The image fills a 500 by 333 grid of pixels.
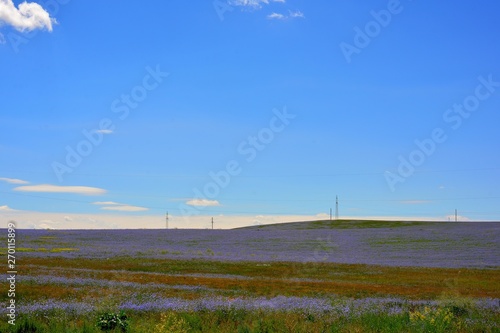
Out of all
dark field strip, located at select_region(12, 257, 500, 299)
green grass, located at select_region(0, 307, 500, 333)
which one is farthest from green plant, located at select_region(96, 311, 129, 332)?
dark field strip, located at select_region(12, 257, 500, 299)

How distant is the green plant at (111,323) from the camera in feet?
49.9

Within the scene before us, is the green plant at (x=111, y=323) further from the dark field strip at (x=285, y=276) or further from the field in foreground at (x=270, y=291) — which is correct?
the dark field strip at (x=285, y=276)

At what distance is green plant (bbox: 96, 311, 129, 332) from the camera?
15195 millimetres

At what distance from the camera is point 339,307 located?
826 inches

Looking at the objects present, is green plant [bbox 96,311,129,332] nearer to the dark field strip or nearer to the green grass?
the green grass

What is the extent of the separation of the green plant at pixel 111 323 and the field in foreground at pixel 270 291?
0.30 metres

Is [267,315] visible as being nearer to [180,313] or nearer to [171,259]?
[180,313]

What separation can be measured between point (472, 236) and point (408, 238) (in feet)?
35.5

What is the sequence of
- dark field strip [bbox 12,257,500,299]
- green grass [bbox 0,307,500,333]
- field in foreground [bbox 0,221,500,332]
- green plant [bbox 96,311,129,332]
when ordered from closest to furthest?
green grass [bbox 0,307,500,333] < green plant [bbox 96,311,129,332] < field in foreground [bbox 0,221,500,332] < dark field strip [bbox 12,257,500,299]

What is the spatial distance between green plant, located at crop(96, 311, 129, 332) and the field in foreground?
0.30m

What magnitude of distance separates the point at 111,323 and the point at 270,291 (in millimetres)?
16063

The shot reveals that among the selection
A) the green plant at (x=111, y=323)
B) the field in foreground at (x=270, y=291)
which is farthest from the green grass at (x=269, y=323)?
the green plant at (x=111, y=323)

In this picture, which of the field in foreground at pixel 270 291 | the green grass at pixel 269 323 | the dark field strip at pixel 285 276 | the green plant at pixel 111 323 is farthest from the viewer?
the dark field strip at pixel 285 276

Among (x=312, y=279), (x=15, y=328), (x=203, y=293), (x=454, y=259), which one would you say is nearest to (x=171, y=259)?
(x=312, y=279)
